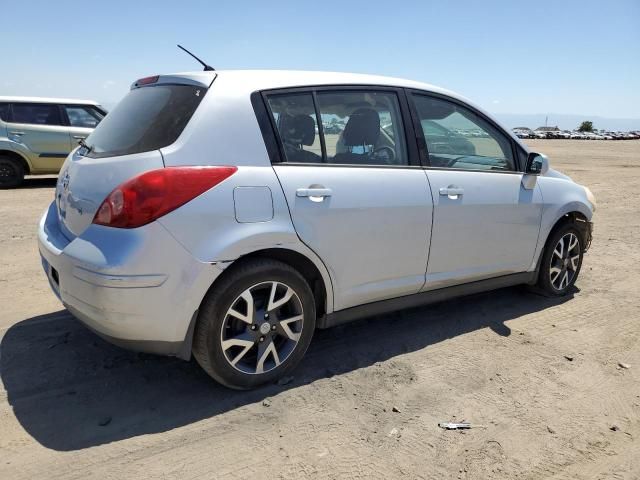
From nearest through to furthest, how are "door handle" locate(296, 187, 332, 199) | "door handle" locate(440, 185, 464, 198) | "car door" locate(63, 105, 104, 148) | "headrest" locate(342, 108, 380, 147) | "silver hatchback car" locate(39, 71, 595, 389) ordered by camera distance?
1. "silver hatchback car" locate(39, 71, 595, 389)
2. "door handle" locate(296, 187, 332, 199)
3. "headrest" locate(342, 108, 380, 147)
4. "door handle" locate(440, 185, 464, 198)
5. "car door" locate(63, 105, 104, 148)

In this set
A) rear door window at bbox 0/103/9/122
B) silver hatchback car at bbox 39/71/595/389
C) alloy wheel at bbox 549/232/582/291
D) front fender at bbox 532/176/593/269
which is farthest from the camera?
rear door window at bbox 0/103/9/122

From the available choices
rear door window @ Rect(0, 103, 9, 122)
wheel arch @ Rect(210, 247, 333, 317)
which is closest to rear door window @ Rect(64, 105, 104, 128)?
rear door window @ Rect(0, 103, 9, 122)

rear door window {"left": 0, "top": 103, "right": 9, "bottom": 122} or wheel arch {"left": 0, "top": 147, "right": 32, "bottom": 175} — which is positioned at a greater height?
rear door window {"left": 0, "top": 103, "right": 9, "bottom": 122}

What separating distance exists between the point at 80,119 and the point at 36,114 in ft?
2.74

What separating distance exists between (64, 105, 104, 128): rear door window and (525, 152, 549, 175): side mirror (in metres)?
9.80

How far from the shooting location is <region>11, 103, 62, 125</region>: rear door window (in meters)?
10.5

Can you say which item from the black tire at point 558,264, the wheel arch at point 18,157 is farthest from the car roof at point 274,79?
the wheel arch at point 18,157

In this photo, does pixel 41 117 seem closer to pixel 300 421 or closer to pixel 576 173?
pixel 300 421

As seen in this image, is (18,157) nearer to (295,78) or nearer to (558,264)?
(295,78)

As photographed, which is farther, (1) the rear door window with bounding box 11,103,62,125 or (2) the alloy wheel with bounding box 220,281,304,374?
(1) the rear door window with bounding box 11,103,62,125

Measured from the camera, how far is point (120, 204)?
8.32ft

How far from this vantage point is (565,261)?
4.64 meters

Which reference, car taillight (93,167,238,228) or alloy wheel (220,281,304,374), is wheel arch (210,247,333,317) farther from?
car taillight (93,167,238,228)

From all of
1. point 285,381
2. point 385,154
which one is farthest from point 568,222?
point 285,381
